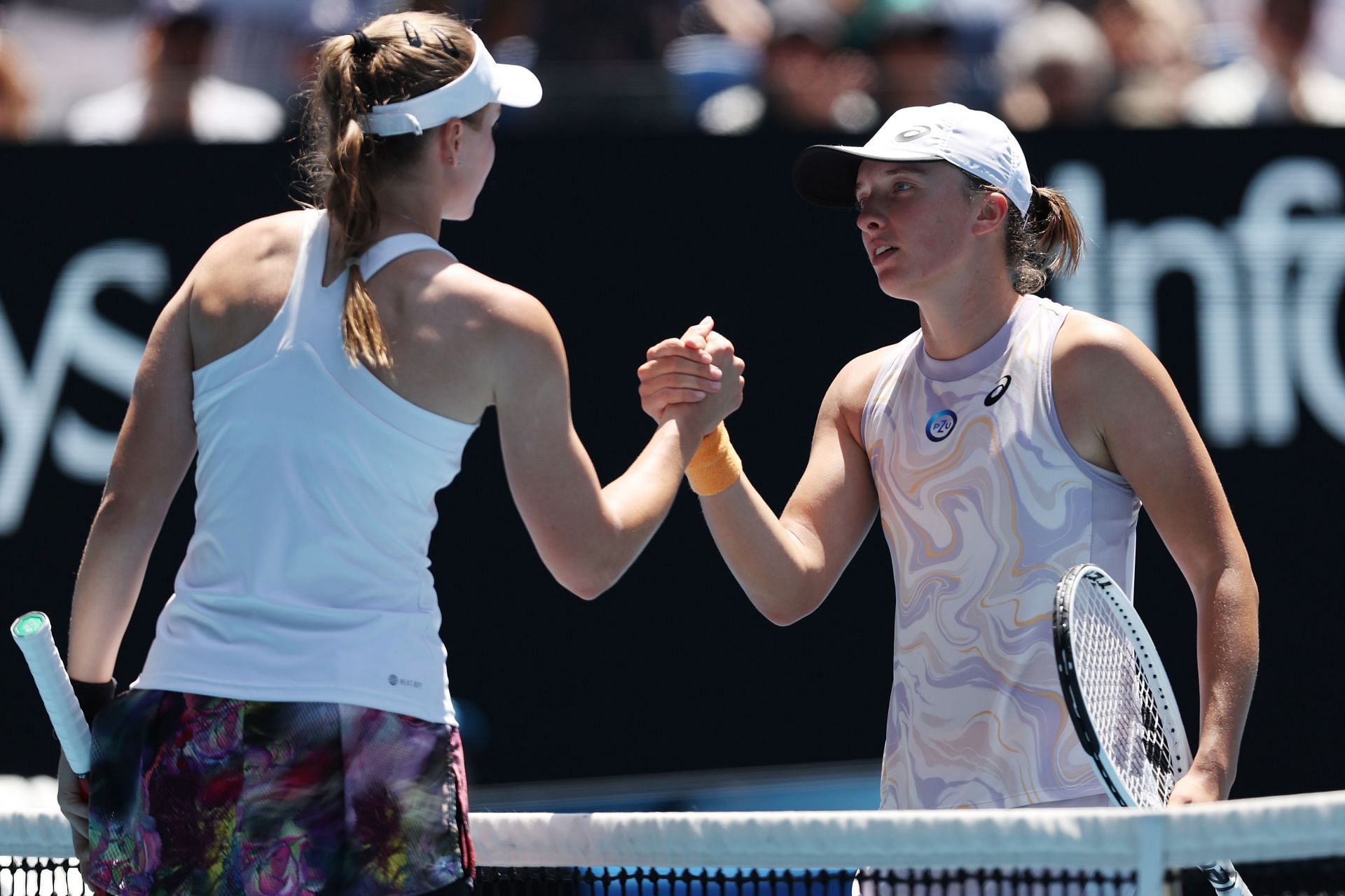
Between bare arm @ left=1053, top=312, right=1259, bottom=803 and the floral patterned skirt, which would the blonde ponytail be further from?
the floral patterned skirt

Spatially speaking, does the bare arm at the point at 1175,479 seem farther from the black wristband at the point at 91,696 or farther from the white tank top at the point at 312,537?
the black wristband at the point at 91,696

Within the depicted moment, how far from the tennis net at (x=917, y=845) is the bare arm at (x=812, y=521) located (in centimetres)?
65

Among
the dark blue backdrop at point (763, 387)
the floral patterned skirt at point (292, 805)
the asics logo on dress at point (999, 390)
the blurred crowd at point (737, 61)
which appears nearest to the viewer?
the floral patterned skirt at point (292, 805)

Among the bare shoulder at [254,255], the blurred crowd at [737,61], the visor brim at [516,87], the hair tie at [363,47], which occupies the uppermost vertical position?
the blurred crowd at [737,61]

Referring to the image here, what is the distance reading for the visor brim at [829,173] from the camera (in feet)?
9.46

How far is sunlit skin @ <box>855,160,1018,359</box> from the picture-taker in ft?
9.19

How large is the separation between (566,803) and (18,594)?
70.8 inches

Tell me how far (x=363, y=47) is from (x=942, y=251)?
1124 millimetres

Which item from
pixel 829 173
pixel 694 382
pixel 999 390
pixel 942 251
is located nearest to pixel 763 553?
pixel 694 382

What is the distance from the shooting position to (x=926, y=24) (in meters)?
5.79

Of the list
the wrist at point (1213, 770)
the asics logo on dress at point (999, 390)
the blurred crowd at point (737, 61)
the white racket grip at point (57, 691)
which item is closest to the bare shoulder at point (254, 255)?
the white racket grip at point (57, 691)

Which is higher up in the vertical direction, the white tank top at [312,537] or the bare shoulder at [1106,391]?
the bare shoulder at [1106,391]

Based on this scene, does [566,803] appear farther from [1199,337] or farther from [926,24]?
[926,24]

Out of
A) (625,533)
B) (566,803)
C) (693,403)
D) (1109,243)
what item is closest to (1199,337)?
(1109,243)
